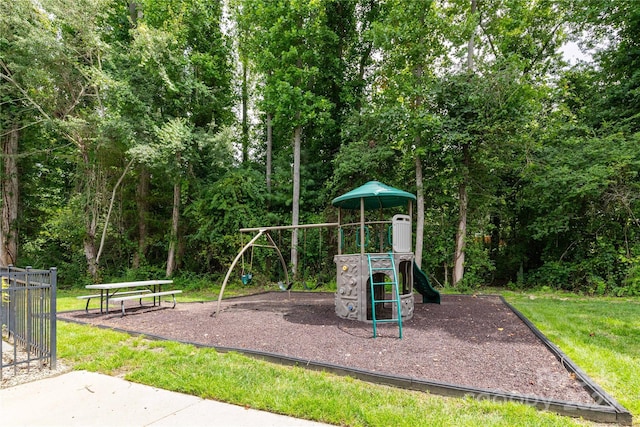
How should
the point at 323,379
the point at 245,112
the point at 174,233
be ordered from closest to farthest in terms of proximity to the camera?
the point at 323,379 < the point at 174,233 < the point at 245,112

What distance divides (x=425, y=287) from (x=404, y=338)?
2965 mm

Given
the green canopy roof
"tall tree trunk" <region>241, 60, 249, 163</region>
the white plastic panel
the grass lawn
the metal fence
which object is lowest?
the grass lawn

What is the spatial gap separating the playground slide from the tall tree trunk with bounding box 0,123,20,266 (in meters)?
15.6

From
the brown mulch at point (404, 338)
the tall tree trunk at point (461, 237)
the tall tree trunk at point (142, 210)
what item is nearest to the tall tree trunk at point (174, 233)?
the tall tree trunk at point (142, 210)

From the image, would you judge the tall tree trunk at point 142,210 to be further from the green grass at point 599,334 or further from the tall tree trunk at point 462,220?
the green grass at point 599,334

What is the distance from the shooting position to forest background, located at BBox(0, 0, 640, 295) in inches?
383

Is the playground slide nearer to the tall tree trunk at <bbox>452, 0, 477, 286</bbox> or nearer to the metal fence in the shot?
the tall tree trunk at <bbox>452, 0, 477, 286</bbox>

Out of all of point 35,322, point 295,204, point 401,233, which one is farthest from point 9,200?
point 401,233

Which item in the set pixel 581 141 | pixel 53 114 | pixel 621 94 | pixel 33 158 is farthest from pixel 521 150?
pixel 33 158

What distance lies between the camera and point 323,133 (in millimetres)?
13047

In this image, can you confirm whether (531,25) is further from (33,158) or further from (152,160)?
(33,158)

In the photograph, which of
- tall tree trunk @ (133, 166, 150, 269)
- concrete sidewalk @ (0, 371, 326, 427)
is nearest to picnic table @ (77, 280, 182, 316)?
concrete sidewalk @ (0, 371, 326, 427)

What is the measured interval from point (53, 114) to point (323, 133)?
399 inches

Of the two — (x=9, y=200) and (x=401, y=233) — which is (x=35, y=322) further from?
(x=9, y=200)
